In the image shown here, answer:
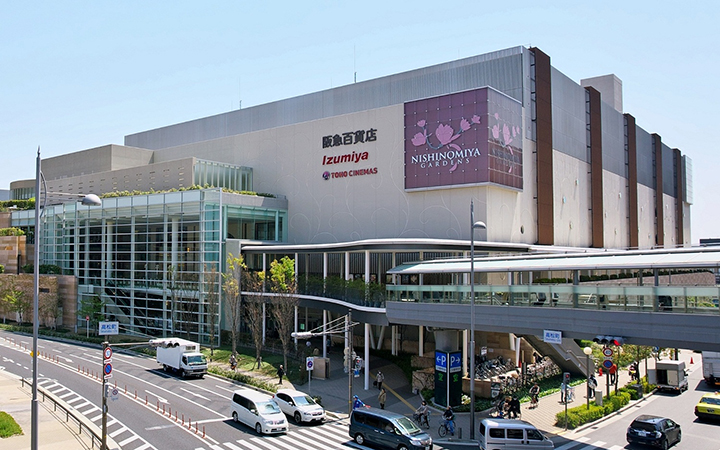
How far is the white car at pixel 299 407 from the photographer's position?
1153 inches

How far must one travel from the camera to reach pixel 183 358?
39406 millimetres

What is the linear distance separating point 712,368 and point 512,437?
25.2 metres

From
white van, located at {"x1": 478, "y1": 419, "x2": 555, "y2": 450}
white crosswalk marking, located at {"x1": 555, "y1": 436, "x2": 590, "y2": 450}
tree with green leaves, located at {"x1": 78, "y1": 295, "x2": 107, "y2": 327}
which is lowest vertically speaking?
white crosswalk marking, located at {"x1": 555, "y1": 436, "x2": 590, "y2": 450}

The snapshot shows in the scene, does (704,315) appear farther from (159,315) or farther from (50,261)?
(50,261)

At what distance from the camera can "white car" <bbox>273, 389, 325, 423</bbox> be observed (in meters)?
29.3

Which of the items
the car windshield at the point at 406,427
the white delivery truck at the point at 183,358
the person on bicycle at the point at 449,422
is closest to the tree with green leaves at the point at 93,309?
the white delivery truck at the point at 183,358

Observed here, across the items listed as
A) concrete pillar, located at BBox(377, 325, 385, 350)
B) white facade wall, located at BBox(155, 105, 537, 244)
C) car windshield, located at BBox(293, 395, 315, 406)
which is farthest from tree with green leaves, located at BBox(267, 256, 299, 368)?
white facade wall, located at BBox(155, 105, 537, 244)

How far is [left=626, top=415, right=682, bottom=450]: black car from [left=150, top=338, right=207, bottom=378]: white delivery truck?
26.5 meters

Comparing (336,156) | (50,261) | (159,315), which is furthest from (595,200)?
(50,261)

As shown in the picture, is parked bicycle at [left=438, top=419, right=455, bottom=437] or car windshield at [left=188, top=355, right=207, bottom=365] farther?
car windshield at [left=188, top=355, right=207, bottom=365]

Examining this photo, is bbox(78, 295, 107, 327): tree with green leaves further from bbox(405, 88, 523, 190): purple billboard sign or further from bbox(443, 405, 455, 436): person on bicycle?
bbox(443, 405, 455, 436): person on bicycle

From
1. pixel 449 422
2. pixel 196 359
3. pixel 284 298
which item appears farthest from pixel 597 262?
pixel 196 359

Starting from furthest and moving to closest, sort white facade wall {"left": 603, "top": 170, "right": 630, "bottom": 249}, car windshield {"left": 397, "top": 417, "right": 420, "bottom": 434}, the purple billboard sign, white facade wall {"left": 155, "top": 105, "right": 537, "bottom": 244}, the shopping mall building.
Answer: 1. white facade wall {"left": 603, "top": 170, "right": 630, "bottom": 249}
2. white facade wall {"left": 155, "top": 105, "right": 537, "bottom": 244}
3. the shopping mall building
4. the purple billboard sign
5. car windshield {"left": 397, "top": 417, "right": 420, "bottom": 434}

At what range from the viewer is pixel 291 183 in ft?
199
